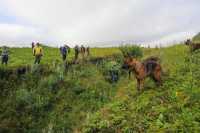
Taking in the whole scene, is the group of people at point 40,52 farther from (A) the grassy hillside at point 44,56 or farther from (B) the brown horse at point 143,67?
(B) the brown horse at point 143,67

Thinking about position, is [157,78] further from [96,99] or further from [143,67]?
[96,99]

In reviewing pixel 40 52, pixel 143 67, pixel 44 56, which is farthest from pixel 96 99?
pixel 44 56

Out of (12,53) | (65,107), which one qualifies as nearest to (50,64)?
(65,107)

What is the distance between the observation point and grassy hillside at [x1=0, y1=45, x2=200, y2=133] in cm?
1727

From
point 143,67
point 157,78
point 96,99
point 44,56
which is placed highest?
point 143,67

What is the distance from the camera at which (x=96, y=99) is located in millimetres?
27750

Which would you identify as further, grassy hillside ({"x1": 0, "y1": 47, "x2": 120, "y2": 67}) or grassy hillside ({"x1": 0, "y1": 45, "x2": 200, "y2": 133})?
grassy hillside ({"x1": 0, "y1": 47, "x2": 120, "y2": 67})

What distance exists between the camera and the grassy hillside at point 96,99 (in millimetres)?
17266

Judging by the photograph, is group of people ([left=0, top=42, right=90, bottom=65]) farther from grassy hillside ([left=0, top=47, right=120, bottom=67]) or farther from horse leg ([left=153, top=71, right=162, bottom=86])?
horse leg ([left=153, top=71, right=162, bottom=86])

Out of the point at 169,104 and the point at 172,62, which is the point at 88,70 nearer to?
the point at 172,62

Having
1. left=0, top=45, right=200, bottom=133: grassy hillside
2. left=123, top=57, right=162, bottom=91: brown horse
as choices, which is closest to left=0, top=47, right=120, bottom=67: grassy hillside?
left=0, top=45, right=200, bottom=133: grassy hillside

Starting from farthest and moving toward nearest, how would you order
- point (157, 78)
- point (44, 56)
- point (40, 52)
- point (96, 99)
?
point (44, 56) → point (40, 52) → point (96, 99) → point (157, 78)

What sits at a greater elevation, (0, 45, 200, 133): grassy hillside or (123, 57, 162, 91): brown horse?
(123, 57, 162, 91): brown horse

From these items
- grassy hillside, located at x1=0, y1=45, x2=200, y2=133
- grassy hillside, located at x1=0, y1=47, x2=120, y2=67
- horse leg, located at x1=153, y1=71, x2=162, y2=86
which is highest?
grassy hillside, located at x1=0, y1=47, x2=120, y2=67
